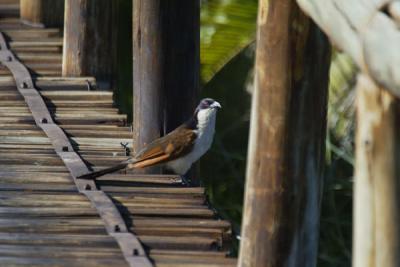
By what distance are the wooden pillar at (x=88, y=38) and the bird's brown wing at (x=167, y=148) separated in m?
2.04

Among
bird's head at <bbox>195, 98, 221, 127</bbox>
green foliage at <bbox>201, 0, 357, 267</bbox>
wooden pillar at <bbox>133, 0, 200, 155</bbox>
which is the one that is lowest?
green foliage at <bbox>201, 0, 357, 267</bbox>

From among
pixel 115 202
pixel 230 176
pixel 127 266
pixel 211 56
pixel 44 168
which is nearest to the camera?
pixel 127 266

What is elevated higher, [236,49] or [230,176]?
[236,49]

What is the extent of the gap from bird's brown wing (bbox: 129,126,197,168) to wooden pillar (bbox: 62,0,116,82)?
80.3 inches

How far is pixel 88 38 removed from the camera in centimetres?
966

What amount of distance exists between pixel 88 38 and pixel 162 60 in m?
2.28

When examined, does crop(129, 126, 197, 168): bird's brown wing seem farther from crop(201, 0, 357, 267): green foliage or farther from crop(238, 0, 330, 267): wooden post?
crop(201, 0, 357, 267): green foliage

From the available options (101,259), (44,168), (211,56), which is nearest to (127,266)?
(101,259)

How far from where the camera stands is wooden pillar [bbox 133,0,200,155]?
7.46 m

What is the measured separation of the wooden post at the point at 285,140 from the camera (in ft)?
16.9

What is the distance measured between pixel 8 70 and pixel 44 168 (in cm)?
247

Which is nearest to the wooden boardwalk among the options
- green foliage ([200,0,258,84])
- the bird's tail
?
the bird's tail

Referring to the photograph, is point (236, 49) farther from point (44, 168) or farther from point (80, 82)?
point (44, 168)

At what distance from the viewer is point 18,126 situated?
8375 mm
